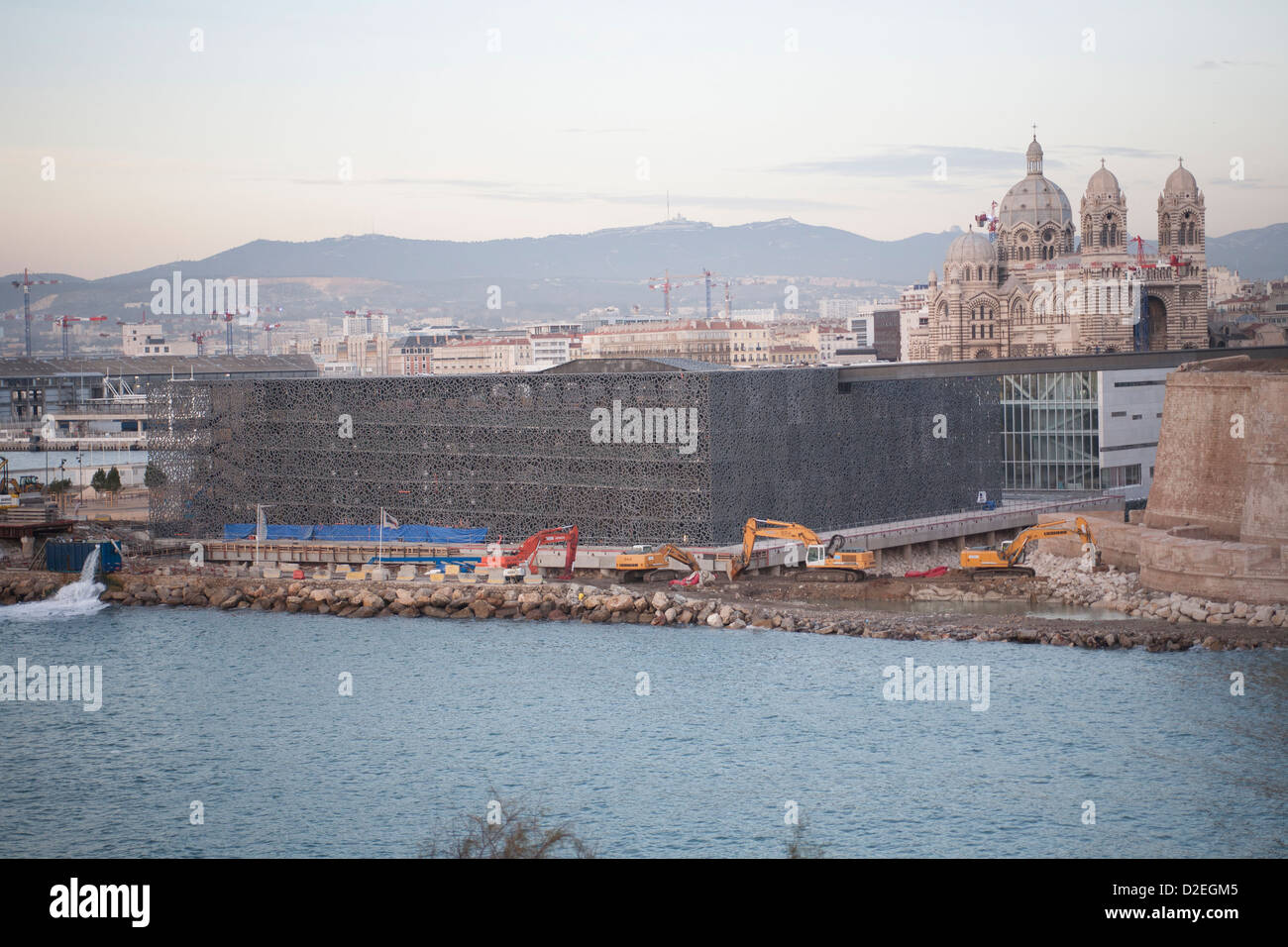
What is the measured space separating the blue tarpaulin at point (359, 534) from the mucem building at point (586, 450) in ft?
2.89

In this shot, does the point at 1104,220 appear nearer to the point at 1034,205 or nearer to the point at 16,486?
the point at 1034,205

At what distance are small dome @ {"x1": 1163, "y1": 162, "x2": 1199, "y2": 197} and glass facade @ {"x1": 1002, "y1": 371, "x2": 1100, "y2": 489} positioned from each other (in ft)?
118

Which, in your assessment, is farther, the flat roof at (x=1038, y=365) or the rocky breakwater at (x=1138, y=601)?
the flat roof at (x=1038, y=365)

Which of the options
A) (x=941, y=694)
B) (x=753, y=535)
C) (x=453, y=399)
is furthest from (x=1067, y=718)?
(x=453, y=399)

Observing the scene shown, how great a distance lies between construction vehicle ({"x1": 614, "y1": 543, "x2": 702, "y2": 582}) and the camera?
33.7 metres

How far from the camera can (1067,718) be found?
22.9m

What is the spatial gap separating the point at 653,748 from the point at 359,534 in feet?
59.6

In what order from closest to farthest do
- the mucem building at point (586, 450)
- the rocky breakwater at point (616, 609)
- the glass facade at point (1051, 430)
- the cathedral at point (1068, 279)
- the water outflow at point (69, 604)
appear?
1. the rocky breakwater at point (616, 609)
2. the water outflow at point (69, 604)
3. the mucem building at point (586, 450)
4. the glass facade at point (1051, 430)
5. the cathedral at point (1068, 279)

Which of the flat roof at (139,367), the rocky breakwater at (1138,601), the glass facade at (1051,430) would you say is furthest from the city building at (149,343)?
the rocky breakwater at (1138,601)

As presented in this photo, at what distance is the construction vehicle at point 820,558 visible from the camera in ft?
111

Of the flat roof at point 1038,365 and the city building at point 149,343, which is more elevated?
A: the city building at point 149,343

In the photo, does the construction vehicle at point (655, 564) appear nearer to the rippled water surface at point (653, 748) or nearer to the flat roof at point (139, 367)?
the rippled water surface at point (653, 748)
